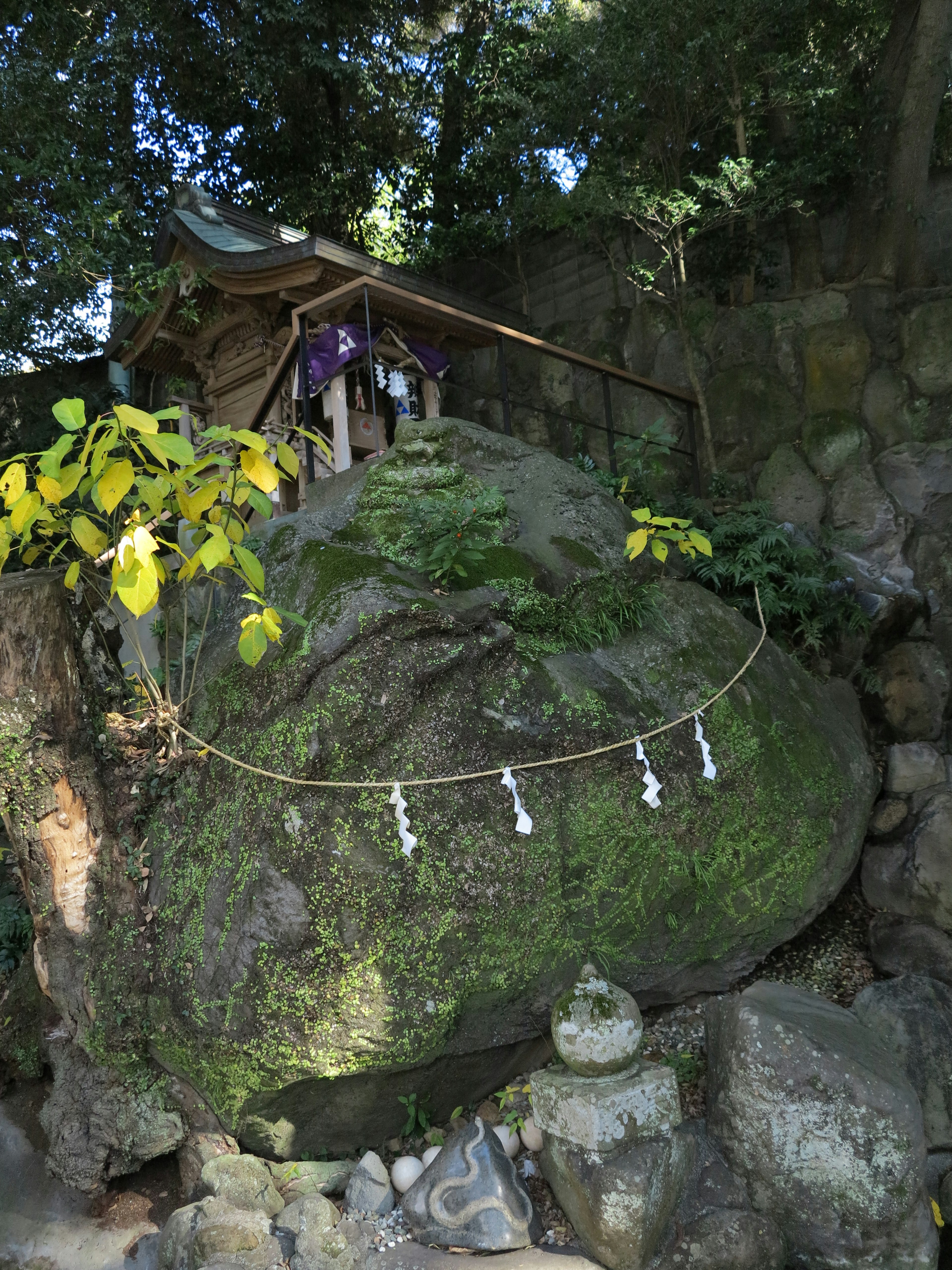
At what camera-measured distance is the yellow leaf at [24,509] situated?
11.0 feet

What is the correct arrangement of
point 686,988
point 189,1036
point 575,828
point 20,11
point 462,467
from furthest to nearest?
1. point 20,11
2. point 462,467
3. point 686,988
4. point 575,828
5. point 189,1036

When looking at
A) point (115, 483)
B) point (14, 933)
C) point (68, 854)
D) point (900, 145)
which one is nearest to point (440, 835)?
point (68, 854)

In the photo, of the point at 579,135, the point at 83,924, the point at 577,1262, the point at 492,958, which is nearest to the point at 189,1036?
the point at 83,924

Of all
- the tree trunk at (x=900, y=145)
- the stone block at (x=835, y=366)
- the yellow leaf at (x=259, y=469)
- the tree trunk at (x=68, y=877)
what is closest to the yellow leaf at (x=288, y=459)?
the yellow leaf at (x=259, y=469)

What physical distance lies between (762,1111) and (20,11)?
13.2 m

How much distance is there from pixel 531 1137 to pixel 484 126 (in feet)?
42.2

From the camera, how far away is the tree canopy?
26.0ft

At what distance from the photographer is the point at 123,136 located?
11.7 metres

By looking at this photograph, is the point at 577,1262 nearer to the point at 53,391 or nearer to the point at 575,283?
the point at 575,283

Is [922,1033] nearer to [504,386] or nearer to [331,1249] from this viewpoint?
[331,1249]

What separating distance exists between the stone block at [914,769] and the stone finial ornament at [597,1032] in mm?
2734

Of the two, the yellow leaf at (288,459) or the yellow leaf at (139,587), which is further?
the yellow leaf at (288,459)

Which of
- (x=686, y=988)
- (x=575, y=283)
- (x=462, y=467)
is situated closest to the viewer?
(x=686, y=988)

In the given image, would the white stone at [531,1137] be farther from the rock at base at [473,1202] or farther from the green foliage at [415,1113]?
the green foliage at [415,1113]
